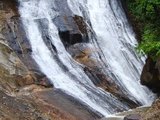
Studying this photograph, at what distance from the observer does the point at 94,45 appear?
27.2 m

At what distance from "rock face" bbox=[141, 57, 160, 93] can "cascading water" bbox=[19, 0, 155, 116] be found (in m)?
0.50

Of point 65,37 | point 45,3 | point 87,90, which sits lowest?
point 87,90

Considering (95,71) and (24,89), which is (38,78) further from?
(95,71)

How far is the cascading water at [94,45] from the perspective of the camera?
69.9ft

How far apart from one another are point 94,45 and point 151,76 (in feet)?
16.4

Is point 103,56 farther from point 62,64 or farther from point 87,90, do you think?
point 87,90

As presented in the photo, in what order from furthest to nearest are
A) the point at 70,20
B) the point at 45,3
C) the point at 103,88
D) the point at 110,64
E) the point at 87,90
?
the point at 45,3, the point at 70,20, the point at 110,64, the point at 103,88, the point at 87,90

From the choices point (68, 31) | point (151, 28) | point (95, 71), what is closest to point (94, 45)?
point (68, 31)

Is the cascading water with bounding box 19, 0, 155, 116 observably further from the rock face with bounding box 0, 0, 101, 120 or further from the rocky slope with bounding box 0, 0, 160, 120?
the rock face with bounding box 0, 0, 101, 120

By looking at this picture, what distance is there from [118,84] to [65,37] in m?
4.91

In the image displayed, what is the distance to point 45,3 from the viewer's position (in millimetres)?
29328

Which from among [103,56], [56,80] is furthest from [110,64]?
[56,80]

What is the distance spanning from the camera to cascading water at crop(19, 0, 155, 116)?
21311 millimetres

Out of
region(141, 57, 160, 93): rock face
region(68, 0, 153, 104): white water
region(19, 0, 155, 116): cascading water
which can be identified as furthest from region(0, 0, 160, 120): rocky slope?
region(68, 0, 153, 104): white water
